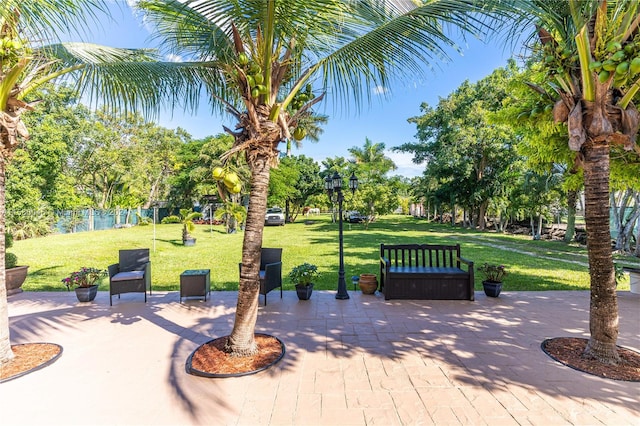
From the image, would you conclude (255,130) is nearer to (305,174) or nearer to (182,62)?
(182,62)

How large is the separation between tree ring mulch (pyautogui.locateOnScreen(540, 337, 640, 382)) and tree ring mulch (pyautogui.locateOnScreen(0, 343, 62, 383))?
231 inches

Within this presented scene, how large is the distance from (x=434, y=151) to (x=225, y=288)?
25550 mm

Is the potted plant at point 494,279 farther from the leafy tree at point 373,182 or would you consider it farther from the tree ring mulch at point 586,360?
the leafy tree at point 373,182

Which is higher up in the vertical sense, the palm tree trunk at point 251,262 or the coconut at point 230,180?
the coconut at point 230,180

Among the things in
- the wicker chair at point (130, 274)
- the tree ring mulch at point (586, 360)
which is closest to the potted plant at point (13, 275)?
the wicker chair at point (130, 274)

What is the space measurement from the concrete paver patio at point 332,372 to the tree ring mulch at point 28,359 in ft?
0.36

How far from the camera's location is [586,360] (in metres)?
3.42

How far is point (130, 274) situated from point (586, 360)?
7.04 m

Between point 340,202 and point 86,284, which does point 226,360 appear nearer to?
point 340,202

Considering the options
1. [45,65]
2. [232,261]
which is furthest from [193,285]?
[232,261]

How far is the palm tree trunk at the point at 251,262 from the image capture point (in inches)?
131

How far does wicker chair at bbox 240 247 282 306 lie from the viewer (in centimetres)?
551

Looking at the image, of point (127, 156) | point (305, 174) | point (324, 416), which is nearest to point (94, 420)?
point (324, 416)

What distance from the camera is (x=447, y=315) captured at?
5.02 meters
